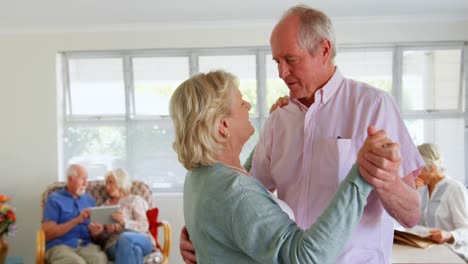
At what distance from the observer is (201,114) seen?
53.5 inches

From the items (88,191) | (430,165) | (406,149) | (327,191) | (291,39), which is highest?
(291,39)

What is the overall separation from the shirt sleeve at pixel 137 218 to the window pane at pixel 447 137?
3.05 metres

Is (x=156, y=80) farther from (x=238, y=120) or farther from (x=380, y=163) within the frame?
(x=380, y=163)

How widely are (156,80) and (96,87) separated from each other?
2.38 ft

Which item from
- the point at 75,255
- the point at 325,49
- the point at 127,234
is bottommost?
the point at 75,255

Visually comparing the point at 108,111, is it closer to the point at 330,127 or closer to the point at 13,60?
the point at 13,60

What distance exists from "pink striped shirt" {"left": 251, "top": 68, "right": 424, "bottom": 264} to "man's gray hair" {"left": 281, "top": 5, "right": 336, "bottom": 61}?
12cm

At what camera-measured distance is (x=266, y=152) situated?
185cm

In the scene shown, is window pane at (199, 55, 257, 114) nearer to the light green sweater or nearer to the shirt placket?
the shirt placket

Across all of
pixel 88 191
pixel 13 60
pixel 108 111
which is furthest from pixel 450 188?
pixel 13 60

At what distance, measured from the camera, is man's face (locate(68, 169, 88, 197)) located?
16.4 feet

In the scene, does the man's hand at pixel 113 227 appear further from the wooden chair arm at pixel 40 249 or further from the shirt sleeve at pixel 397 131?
the shirt sleeve at pixel 397 131

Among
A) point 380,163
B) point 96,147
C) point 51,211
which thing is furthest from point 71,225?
point 380,163

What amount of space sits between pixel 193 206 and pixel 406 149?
2.04 ft
